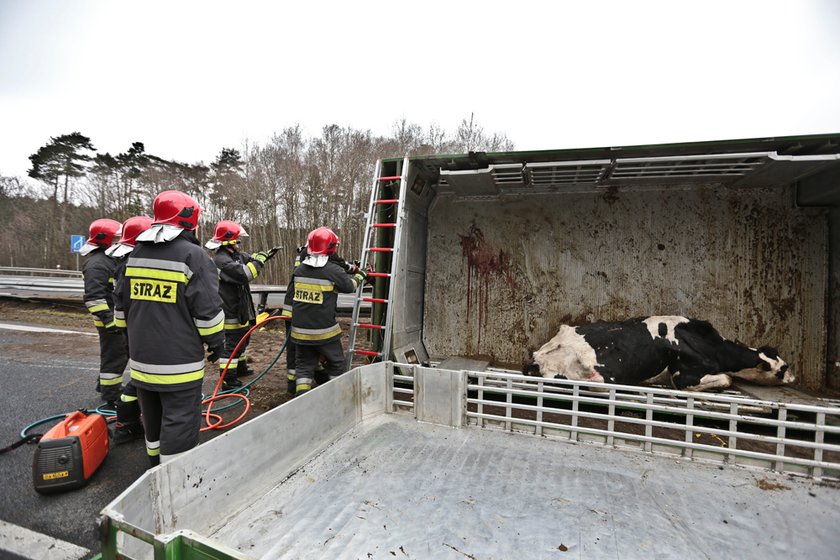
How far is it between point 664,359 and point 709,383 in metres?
0.44

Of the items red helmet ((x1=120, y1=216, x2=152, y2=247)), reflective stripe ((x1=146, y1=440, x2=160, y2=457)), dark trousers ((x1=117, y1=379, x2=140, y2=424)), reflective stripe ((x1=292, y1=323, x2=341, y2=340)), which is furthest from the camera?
reflective stripe ((x1=292, y1=323, x2=341, y2=340))

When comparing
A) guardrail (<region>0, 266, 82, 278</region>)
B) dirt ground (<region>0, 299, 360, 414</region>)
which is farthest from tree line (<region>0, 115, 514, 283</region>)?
dirt ground (<region>0, 299, 360, 414</region>)

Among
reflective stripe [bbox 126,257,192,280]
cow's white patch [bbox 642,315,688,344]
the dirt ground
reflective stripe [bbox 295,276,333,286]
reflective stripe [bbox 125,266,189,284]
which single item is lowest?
the dirt ground

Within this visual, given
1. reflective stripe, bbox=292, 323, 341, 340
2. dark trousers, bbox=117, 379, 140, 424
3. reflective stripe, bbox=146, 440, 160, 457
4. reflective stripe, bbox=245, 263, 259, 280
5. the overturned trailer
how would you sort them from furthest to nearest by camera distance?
reflective stripe, bbox=245, 263, 259, 280 → reflective stripe, bbox=292, 323, 341, 340 → dark trousers, bbox=117, 379, 140, 424 → reflective stripe, bbox=146, 440, 160, 457 → the overturned trailer

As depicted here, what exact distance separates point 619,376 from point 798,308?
2330 mm

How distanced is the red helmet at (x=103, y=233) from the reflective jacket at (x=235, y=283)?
973mm

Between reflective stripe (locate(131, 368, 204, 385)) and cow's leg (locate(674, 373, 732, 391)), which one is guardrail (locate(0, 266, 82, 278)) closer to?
reflective stripe (locate(131, 368, 204, 385))

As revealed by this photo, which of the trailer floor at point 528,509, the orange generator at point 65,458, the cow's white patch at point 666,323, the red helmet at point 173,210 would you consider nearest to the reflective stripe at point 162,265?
the red helmet at point 173,210

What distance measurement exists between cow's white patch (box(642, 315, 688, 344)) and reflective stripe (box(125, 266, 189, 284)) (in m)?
4.41

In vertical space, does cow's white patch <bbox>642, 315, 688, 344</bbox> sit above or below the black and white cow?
above

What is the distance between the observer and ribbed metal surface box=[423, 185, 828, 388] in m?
4.57

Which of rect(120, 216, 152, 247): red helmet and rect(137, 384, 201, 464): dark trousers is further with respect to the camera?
rect(120, 216, 152, 247): red helmet

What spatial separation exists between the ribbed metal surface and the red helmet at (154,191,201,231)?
344 cm

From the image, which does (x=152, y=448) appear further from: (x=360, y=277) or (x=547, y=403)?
(x=547, y=403)
